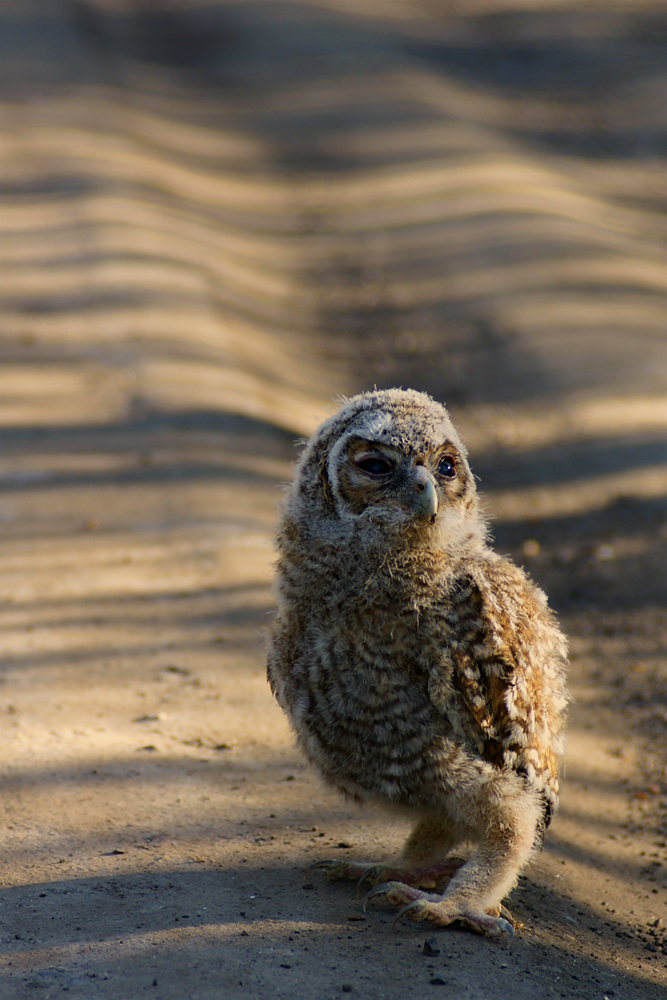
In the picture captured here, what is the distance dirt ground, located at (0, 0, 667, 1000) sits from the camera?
10.3 feet

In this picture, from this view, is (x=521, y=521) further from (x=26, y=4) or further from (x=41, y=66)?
(x=26, y=4)

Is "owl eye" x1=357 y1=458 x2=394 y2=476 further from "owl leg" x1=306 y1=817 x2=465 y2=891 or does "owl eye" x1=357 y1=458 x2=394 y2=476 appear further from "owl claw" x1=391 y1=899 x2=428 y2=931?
"owl claw" x1=391 y1=899 x2=428 y2=931

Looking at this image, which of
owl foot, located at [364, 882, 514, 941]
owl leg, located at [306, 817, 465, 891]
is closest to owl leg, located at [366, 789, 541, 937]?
owl foot, located at [364, 882, 514, 941]

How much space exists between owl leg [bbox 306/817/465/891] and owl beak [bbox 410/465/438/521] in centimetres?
106

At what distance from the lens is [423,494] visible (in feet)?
9.89

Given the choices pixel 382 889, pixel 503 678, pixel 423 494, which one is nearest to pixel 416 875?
pixel 382 889

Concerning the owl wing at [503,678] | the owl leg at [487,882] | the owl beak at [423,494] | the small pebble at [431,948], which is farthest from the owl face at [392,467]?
the small pebble at [431,948]

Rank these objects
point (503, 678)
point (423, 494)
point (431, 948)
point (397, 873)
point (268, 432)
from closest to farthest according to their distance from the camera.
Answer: point (431, 948) < point (423, 494) < point (503, 678) < point (397, 873) < point (268, 432)

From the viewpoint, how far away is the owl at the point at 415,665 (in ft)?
10.1

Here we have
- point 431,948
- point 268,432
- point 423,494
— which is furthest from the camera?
point 268,432

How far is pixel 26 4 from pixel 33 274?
12.8 meters

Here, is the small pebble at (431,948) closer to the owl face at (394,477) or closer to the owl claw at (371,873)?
the owl claw at (371,873)

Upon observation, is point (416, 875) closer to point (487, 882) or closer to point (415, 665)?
point (487, 882)

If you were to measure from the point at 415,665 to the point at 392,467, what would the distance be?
65cm
